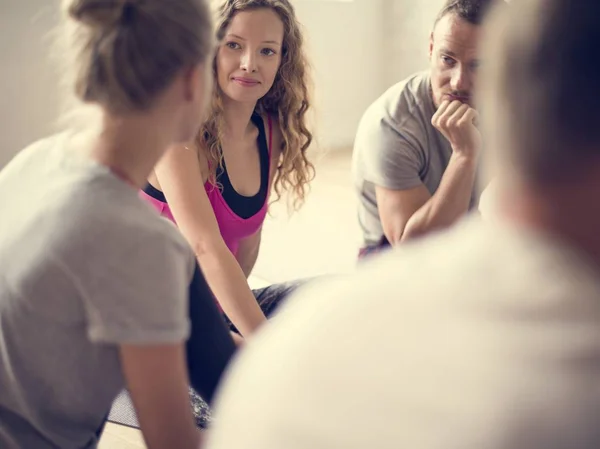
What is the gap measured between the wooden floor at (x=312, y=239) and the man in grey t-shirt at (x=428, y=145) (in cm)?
86

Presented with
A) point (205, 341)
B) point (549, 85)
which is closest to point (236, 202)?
point (205, 341)

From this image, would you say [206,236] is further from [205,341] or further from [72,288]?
[72,288]

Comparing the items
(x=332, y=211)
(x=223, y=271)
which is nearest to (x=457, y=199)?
(x=223, y=271)

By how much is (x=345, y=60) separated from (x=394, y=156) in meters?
2.75

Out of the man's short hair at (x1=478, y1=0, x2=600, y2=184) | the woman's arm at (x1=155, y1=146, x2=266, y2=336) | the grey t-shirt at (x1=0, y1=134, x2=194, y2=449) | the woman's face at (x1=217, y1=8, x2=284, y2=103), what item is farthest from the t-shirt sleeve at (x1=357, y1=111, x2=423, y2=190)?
the man's short hair at (x1=478, y1=0, x2=600, y2=184)

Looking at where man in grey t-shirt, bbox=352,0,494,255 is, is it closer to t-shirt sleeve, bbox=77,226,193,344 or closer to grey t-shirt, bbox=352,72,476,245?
grey t-shirt, bbox=352,72,476,245

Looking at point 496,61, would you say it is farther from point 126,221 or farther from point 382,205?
point 382,205

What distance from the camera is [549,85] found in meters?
0.52

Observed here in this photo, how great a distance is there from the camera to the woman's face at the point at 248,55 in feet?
5.46

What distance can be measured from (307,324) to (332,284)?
45 mm

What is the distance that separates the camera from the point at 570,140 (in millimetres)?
526

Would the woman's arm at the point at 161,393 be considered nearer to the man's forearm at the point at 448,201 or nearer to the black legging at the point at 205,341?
the black legging at the point at 205,341

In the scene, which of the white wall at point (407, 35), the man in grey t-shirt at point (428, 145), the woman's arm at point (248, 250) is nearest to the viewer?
the man in grey t-shirt at point (428, 145)

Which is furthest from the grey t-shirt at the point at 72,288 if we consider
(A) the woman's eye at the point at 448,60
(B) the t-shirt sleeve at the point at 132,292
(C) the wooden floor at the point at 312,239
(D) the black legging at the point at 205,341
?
(C) the wooden floor at the point at 312,239
